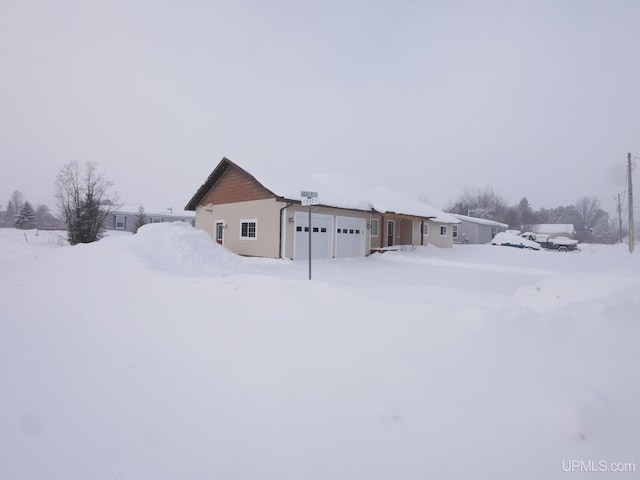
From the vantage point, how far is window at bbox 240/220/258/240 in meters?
17.0

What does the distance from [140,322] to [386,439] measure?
404 cm

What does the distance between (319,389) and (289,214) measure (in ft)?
42.6

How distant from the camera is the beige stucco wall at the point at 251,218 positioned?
51.8 ft

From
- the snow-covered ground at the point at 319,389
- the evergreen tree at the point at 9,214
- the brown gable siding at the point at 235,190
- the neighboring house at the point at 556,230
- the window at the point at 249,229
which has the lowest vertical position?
the snow-covered ground at the point at 319,389

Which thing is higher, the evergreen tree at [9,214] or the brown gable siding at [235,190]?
the evergreen tree at [9,214]

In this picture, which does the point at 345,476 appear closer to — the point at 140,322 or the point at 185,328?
the point at 185,328

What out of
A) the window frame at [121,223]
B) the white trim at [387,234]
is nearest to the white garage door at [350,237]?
the white trim at [387,234]

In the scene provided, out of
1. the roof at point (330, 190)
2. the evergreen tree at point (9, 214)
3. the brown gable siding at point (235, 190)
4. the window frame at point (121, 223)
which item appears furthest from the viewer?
the evergreen tree at point (9, 214)

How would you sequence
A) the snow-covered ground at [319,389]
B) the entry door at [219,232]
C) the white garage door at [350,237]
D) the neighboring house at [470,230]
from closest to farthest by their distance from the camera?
the snow-covered ground at [319,389], the white garage door at [350,237], the entry door at [219,232], the neighboring house at [470,230]

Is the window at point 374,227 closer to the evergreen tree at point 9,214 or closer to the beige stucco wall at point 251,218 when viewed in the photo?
→ the beige stucco wall at point 251,218

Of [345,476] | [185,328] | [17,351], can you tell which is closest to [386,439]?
[345,476]

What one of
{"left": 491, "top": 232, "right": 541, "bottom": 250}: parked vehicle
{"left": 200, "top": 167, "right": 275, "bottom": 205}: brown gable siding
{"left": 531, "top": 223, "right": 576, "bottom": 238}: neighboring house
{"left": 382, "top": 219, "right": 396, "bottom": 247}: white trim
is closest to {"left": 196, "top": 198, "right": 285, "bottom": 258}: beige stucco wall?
{"left": 200, "top": 167, "right": 275, "bottom": 205}: brown gable siding

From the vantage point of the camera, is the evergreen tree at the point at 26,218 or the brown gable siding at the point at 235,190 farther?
the evergreen tree at the point at 26,218

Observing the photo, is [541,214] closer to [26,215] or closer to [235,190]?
[235,190]
